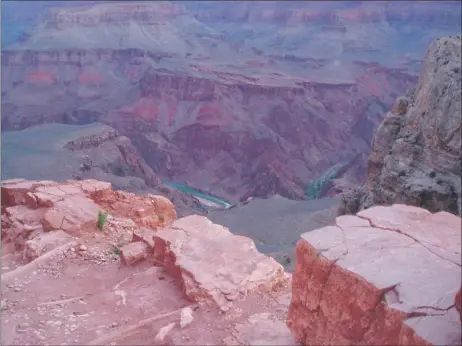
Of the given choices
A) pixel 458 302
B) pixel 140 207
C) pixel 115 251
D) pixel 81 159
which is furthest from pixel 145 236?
pixel 81 159

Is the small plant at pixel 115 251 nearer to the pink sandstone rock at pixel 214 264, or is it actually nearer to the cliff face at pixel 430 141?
the pink sandstone rock at pixel 214 264

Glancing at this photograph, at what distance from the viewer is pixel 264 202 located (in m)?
22.5

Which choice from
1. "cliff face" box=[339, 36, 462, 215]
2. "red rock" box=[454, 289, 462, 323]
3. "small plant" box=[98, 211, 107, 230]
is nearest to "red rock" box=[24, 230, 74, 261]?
"small plant" box=[98, 211, 107, 230]

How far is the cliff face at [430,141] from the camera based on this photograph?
327 inches

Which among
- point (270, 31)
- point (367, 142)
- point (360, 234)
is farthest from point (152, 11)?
point (360, 234)

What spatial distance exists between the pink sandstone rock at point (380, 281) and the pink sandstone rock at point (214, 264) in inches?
46.0

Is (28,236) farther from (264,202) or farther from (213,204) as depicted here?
(213,204)

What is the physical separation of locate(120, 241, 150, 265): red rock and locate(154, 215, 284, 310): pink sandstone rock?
0.76 feet

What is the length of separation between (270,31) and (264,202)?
173ft

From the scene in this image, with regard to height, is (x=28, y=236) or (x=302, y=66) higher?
(x=28, y=236)

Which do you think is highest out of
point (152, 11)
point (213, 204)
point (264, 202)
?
point (152, 11)

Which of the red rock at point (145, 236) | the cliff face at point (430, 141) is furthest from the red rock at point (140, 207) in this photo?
the cliff face at point (430, 141)

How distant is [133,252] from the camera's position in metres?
6.17

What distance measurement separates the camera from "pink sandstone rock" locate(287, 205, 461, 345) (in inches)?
125
